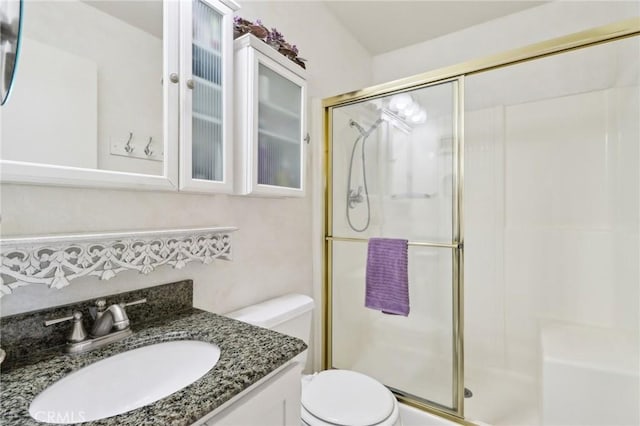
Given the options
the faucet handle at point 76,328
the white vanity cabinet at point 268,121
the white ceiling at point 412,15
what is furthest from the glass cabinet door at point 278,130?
the white ceiling at point 412,15

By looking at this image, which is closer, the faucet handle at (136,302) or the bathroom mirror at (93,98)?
the bathroom mirror at (93,98)

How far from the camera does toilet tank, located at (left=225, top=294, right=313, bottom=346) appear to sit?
117cm

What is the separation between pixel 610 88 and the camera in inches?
68.7

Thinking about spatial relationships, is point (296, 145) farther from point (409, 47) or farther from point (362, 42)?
point (409, 47)

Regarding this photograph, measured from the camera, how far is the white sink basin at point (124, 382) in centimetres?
58

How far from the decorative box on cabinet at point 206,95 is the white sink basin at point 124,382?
48 centimetres

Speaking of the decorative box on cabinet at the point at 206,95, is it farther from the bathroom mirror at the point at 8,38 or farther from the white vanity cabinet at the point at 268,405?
the white vanity cabinet at the point at 268,405

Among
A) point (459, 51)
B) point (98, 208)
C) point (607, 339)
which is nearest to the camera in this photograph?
point (98, 208)

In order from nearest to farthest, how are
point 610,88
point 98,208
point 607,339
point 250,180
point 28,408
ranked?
1. point 28,408
2. point 98,208
3. point 250,180
4. point 607,339
5. point 610,88

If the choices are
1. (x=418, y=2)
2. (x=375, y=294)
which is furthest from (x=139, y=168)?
(x=418, y=2)

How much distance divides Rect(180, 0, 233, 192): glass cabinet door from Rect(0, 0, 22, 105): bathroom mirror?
0.39 m

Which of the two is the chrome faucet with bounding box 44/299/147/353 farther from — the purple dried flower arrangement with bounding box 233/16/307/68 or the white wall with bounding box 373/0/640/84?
the white wall with bounding box 373/0/640/84

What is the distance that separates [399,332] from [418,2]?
6.86ft

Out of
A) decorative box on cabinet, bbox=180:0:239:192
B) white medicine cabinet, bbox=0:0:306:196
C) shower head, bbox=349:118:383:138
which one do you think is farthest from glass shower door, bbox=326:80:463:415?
decorative box on cabinet, bbox=180:0:239:192
